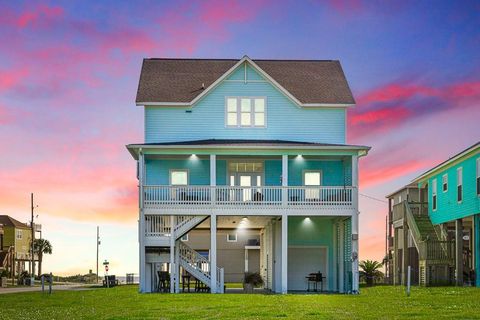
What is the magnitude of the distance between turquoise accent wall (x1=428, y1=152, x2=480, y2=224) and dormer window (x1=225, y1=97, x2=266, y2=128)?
1125 cm

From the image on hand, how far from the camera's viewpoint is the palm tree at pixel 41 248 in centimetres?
11140

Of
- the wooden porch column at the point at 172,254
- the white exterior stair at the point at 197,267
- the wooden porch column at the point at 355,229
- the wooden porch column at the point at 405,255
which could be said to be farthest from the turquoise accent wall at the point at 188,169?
the wooden porch column at the point at 405,255

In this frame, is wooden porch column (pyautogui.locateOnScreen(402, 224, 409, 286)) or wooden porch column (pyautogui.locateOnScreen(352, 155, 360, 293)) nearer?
wooden porch column (pyautogui.locateOnScreen(352, 155, 360, 293))

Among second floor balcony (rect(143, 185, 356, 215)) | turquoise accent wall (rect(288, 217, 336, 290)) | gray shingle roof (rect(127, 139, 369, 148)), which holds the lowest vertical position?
turquoise accent wall (rect(288, 217, 336, 290))

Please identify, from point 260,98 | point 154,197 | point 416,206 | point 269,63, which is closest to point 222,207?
point 154,197

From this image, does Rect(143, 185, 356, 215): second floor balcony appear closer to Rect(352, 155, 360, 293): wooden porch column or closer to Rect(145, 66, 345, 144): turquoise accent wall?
Rect(352, 155, 360, 293): wooden porch column

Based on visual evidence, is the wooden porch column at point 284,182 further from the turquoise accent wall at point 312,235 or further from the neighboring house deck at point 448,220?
the neighboring house deck at point 448,220

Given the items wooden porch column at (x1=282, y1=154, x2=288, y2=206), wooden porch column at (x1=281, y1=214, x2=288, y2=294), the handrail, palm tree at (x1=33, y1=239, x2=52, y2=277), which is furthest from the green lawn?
palm tree at (x1=33, y1=239, x2=52, y2=277)

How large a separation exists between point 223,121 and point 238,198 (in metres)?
5.60

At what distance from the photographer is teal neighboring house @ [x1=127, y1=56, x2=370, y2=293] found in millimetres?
40750

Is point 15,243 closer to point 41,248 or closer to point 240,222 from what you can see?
point 41,248

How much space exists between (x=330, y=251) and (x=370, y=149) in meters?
7.01

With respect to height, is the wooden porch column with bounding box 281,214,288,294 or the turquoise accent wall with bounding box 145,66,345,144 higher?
the turquoise accent wall with bounding box 145,66,345,144

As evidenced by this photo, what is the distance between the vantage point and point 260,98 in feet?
149
